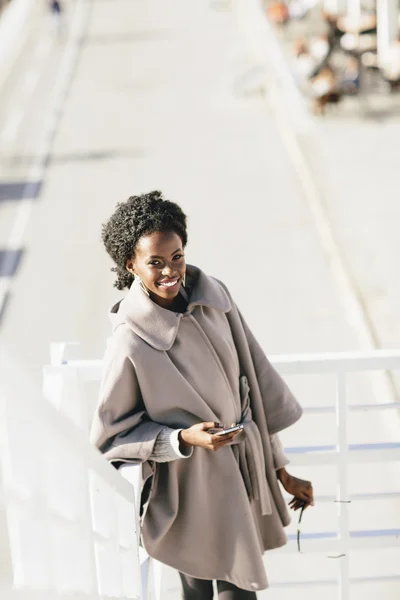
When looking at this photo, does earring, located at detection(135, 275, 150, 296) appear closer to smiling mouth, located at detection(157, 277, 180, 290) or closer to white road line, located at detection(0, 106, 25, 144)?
smiling mouth, located at detection(157, 277, 180, 290)

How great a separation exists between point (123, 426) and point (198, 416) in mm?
238

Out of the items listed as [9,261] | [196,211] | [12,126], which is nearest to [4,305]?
[9,261]

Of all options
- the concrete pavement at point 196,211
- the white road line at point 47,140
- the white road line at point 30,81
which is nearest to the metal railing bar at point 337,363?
the concrete pavement at point 196,211

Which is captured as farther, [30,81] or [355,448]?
[30,81]

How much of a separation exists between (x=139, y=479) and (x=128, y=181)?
12.9m

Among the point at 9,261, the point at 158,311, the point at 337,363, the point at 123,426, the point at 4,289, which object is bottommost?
the point at 123,426

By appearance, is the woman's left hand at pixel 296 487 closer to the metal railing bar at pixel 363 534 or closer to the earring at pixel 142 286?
the metal railing bar at pixel 363 534

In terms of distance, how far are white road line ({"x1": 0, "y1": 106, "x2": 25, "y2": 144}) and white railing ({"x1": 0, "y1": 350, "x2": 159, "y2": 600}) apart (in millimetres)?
17510

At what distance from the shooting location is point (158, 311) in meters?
3.01

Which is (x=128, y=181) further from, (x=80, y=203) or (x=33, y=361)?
(x=33, y=361)

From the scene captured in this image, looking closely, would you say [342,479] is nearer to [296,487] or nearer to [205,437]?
[296,487]

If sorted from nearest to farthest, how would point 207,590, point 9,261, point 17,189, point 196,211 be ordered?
1. point 207,590
2. point 9,261
3. point 196,211
4. point 17,189

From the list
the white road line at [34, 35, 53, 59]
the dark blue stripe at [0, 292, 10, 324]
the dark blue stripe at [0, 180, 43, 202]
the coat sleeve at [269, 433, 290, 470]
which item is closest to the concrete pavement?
the dark blue stripe at [0, 292, 10, 324]

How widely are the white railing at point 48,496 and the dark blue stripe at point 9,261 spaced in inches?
397
